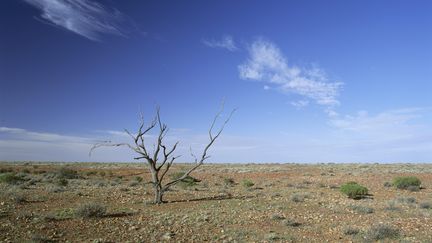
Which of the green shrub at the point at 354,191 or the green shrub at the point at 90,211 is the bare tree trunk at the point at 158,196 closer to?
the green shrub at the point at 90,211

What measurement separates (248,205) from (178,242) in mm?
7268

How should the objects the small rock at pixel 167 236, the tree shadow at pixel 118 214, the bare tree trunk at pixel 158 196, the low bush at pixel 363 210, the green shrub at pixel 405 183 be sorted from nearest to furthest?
the small rock at pixel 167 236 < the tree shadow at pixel 118 214 < the low bush at pixel 363 210 < the bare tree trunk at pixel 158 196 < the green shrub at pixel 405 183

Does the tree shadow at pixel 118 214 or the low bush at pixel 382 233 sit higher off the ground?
the tree shadow at pixel 118 214

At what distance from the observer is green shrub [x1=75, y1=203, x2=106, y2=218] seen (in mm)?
14516

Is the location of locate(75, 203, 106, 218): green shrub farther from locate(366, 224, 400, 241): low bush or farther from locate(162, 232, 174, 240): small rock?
locate(366, 224, 400, 241): low bush

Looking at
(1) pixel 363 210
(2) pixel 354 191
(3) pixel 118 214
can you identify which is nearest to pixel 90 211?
(3) pixel 118 214

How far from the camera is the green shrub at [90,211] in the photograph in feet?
47.6

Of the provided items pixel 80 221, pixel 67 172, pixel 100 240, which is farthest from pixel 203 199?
pixel 67 172

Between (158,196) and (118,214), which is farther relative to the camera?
(158,196)

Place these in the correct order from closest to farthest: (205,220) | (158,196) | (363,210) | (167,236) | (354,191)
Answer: (167,236), (205,220), (363,210), (158,196), (354,191)

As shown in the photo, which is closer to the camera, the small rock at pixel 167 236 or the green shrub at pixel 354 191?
the small rock at pixel 167 236

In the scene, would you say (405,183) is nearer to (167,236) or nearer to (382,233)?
(382,233)

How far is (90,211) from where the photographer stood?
1461 centimetres

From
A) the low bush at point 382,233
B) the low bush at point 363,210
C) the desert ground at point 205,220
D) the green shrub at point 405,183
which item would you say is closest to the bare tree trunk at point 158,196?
the desert ground at point 205,220
